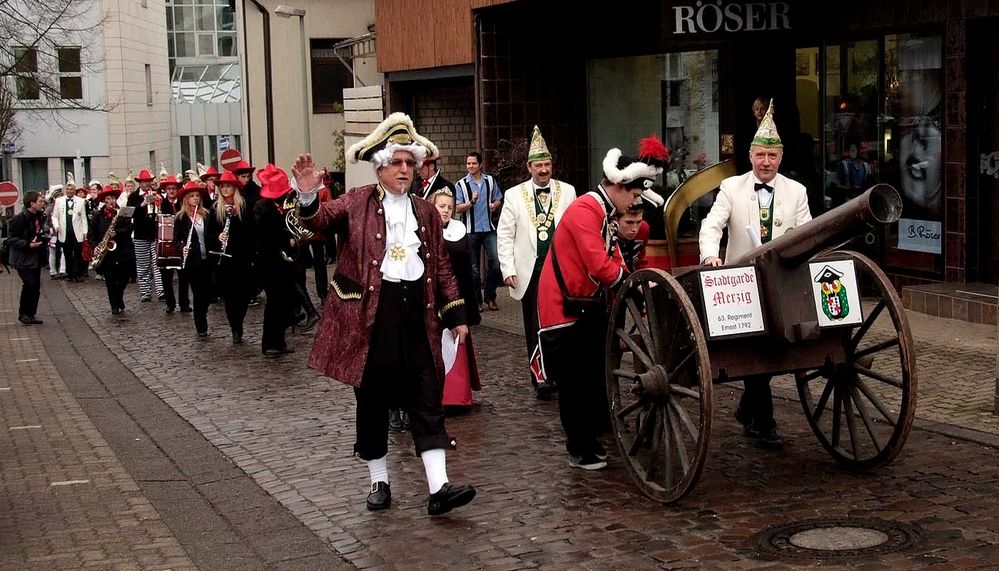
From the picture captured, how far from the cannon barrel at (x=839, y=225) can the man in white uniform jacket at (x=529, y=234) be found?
3.73 meters

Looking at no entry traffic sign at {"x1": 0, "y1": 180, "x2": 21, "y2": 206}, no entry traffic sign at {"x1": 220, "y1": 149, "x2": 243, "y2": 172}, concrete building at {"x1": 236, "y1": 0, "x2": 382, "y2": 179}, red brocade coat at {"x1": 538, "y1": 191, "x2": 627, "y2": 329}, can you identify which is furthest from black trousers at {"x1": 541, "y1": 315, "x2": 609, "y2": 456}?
concrete building at {"x1": 236, "y1": 0, "x2": 382, "y2": 179}

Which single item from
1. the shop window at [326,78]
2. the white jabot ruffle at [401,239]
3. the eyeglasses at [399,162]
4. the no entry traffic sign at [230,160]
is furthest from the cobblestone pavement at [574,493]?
the shop window at [326,78]

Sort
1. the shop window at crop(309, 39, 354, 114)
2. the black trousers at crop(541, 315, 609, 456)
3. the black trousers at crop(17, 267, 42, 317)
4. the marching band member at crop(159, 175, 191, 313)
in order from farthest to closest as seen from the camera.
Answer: the shop window at crop(309, 39, 354, 114) → the black trousers at crop(17, 267, 42, 317) → the marching band member at crop(159, 175, 191, 313) → the black trousers at crop(541, 315, 609, 456)

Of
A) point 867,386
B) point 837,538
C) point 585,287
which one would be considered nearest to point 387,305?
point 585,287

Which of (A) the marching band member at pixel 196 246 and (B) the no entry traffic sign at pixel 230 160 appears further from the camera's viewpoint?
(B) the no entry traffic sign at pixel 230 160

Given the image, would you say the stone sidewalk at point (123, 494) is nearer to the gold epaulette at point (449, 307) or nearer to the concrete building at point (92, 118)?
the gold epaulette at point (449, 307)

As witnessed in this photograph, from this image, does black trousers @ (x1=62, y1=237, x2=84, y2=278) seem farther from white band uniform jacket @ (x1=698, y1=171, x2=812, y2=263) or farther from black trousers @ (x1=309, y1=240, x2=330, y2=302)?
white band uniform jacket @ (x1=698, y1=171, x2=812, y2=263)

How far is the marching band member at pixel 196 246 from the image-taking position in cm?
1627

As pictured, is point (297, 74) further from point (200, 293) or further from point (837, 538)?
point (837, 538)

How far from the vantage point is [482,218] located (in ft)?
57.9

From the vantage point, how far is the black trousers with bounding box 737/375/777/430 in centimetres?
841

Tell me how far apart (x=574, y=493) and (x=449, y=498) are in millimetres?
754

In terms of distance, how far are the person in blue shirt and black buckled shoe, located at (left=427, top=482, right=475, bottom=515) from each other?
969 cm

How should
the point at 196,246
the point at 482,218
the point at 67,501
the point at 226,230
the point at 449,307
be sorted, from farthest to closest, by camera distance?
the point at 482,218
the point at 196,246
the point at 226,230
the point at 67,501
the point at 449,307
